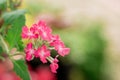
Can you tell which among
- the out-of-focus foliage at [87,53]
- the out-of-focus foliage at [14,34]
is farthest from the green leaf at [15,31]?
the out-of-focus foliage at [87,53]

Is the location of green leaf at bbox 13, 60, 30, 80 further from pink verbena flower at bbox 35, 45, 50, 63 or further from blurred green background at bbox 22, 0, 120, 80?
blurred green background at bbox 22, 0, 120, 80

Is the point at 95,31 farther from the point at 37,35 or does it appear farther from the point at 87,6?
the point at 37,35

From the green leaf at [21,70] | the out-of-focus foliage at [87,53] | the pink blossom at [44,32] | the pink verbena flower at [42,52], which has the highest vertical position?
the pink blossom at [44,32]

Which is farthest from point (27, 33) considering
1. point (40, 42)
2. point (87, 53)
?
point (87, 53)

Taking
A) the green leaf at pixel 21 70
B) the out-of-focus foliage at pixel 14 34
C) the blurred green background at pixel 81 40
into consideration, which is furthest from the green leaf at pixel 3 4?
the blurred green background at pixel 81 40

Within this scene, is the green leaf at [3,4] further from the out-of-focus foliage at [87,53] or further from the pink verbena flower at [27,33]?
the out-of-focus foliage at [87,53]

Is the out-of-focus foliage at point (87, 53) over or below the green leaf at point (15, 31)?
below

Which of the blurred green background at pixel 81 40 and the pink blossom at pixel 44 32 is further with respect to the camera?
the blurred green background at pixel 81 40

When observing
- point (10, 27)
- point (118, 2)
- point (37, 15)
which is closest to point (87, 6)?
point (118, 2)

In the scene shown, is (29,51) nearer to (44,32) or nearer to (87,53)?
(44,32)

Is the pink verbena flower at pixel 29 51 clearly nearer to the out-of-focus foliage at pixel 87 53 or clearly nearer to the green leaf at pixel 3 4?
the green leaf at pixel 3 4
